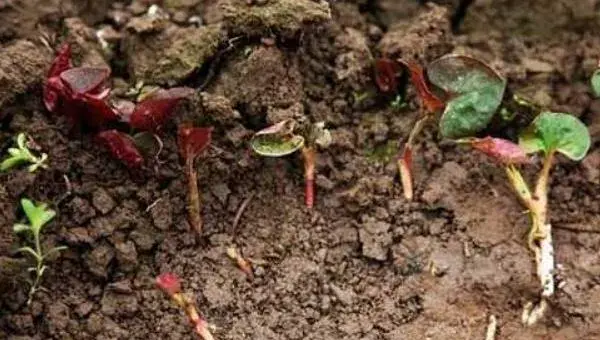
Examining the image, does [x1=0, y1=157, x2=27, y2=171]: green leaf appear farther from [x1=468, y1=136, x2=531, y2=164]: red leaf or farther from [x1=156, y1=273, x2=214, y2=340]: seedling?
[x1=468, y1=136, x2=531, y2=164]: red leaf

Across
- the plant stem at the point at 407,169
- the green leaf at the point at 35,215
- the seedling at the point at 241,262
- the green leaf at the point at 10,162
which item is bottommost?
the seedling at the point at 241,262

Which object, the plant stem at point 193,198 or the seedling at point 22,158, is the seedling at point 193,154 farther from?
the seedling at point 22,158

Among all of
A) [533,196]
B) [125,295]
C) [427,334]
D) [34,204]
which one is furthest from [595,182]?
[34,204]

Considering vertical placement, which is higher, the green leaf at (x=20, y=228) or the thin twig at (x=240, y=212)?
the green leaf at (x=20, y=228)

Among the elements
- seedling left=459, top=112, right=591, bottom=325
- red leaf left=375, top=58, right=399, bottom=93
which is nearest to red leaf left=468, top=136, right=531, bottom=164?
seedling left=459, top=112, right=591, bottom=325

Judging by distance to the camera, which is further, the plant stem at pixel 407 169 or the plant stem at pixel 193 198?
the plant stem at pixel 407 169

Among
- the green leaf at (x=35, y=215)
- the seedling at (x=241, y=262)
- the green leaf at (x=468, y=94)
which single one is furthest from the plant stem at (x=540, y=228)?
the green leaf at (x=35, y=215)

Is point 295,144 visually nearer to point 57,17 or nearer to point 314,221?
point 314,221
